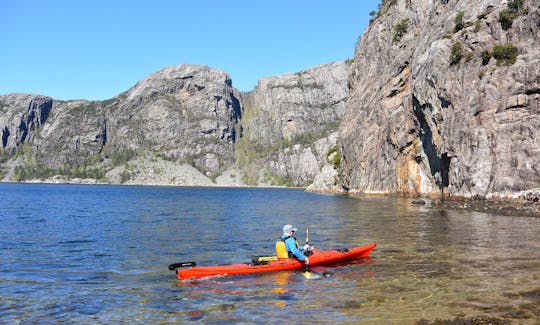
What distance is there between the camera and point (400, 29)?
3821 inches

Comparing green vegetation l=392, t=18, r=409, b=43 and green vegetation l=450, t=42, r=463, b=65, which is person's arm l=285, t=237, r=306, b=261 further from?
green vegetation l=392, t=18, r=409, b=43

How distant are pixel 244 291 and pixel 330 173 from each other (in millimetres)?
132928

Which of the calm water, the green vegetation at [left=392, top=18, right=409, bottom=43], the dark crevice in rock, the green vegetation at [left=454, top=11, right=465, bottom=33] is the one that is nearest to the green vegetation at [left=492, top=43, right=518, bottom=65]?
the green vegetation at [left=454, top=11, right=465, bottom=33]

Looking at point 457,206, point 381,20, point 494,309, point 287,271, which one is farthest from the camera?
point 381,20

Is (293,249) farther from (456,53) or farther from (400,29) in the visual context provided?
(400,29)

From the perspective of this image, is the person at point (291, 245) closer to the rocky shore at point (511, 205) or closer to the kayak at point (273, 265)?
the kayak at point (273, 265)

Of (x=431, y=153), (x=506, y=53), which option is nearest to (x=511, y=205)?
(x=506, y=53)

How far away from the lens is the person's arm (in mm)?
19161

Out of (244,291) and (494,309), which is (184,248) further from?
(494,309)

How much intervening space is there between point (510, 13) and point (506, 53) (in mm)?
6420

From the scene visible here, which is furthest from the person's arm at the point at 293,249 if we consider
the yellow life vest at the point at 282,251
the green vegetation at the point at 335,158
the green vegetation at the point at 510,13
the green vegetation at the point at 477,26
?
the green vegetation at the point at 335,158

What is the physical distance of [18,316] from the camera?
12828 mm

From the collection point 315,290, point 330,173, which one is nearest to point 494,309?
point 315,290

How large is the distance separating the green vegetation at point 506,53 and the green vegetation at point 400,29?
42093 mm
